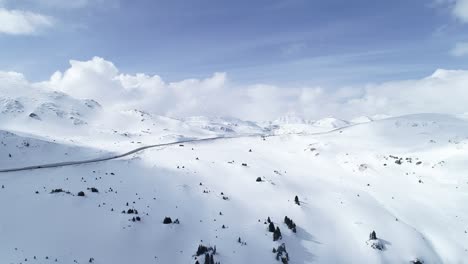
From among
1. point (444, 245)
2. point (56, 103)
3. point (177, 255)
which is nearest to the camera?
point (177, 255)

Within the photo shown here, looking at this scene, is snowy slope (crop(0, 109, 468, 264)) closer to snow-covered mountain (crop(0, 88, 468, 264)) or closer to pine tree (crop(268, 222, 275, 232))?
snow-covered mountain (crop(0, 88, 468, 264))

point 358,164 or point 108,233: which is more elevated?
point 358,164

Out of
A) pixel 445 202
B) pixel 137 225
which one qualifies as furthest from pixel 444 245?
pixel 137 225

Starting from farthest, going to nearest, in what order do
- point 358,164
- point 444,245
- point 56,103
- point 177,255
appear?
point 56,103 → point 358,164 → point 444,245 → point 177,255

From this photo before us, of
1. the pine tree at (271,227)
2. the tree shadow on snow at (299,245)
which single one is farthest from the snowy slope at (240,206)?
the pine tree at (271,227)

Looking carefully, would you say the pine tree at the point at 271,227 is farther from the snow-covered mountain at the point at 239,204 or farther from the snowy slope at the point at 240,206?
the snowy slope at the point at 240,206

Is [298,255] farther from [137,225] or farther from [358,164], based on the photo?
[358,164]
